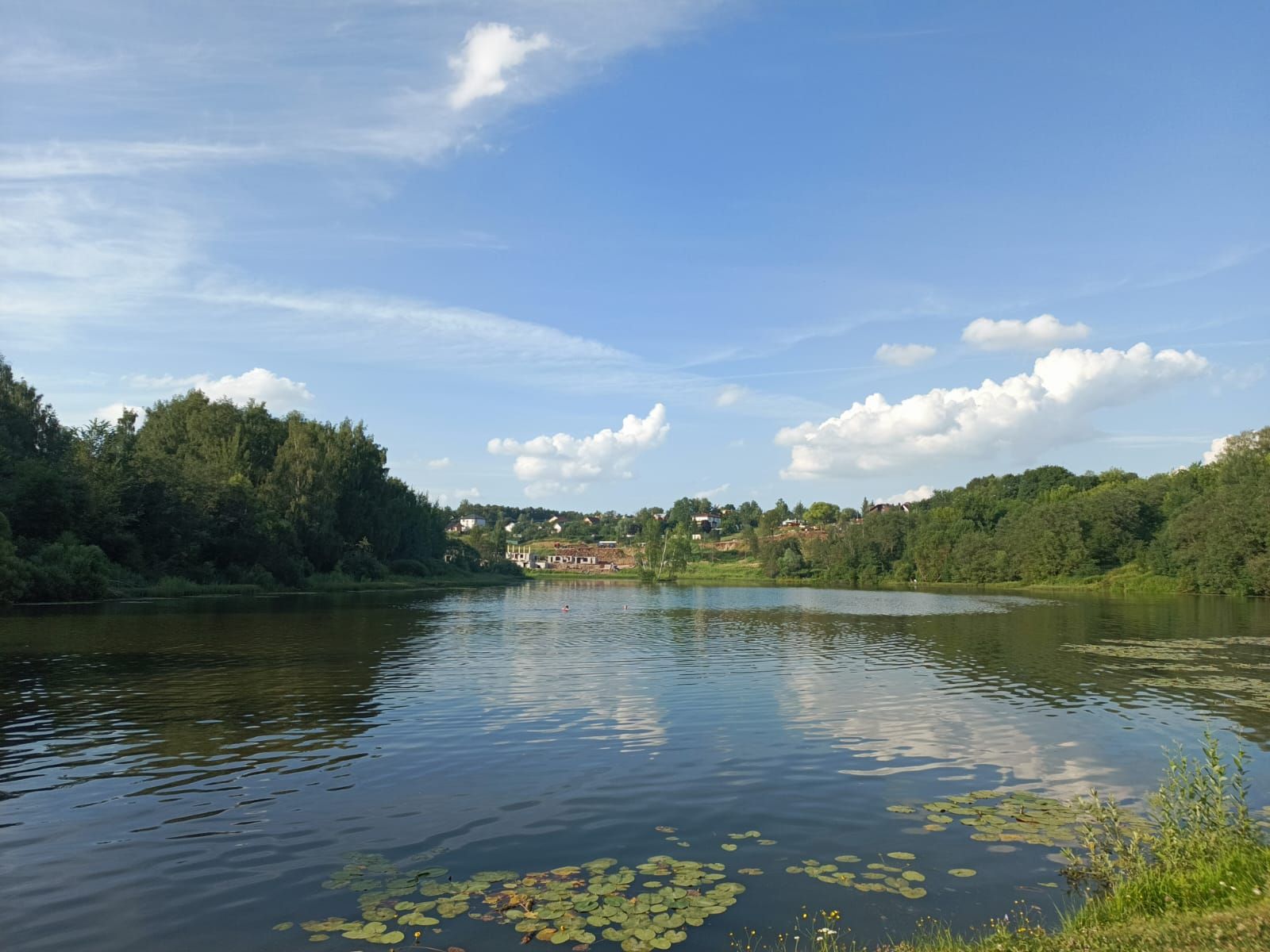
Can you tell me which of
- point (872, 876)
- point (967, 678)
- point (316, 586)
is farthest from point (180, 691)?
point (316, 586)

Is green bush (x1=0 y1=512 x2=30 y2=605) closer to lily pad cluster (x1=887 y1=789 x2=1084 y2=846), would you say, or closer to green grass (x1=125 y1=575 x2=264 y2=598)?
green grass (x1=125 y1=575 x2=264 y2=598)

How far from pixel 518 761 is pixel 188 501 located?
7841 centimetres

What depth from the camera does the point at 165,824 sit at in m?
14.3

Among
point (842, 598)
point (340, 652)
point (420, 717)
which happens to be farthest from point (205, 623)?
point (842, 598)

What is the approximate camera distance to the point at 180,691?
88.0ft

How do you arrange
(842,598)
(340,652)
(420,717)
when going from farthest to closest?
(842,598), (340,652), (420,717)

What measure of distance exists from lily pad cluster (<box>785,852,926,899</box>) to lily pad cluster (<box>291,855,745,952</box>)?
1312 mm

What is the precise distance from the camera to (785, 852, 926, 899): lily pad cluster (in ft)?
38.2

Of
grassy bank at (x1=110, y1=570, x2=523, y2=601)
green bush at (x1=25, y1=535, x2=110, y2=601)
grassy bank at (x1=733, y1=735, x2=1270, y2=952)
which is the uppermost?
green bush at (x1=25, y1=535, x2=110, y2=601)

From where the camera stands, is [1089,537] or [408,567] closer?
[408,567]

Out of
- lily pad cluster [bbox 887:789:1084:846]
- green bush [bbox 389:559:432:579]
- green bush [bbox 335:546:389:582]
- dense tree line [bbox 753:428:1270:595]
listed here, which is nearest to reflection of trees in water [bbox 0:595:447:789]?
lily pad cluster [bbox 887:789:1084:846]

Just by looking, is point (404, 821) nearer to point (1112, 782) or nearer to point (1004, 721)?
point (1112, 782)

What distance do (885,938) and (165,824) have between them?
38.7 ft

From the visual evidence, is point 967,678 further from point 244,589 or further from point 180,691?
point 244,589
